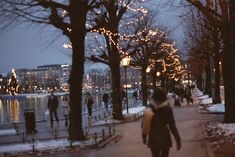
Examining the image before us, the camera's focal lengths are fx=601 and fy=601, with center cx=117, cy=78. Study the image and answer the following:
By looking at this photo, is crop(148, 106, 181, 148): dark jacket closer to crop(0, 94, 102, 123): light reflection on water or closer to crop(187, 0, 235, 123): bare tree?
crop(187, 0, 235, 123): bare tree

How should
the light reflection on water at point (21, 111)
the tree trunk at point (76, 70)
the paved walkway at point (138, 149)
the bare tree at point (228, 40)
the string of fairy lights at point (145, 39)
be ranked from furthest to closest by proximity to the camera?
the light reflection on water at point (21, 111) < the string of fairy lights at point (145, 39) < the bare tree at point (228, 40) < the tree trunk at point (76, 70) < the paved walkway at point (138, 149)

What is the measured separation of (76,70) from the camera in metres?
22.5

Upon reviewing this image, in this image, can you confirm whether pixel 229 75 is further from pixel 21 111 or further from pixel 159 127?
pixel 21 111

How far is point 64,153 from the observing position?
18.8m

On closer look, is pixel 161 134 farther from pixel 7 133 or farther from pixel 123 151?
pixel 7 133

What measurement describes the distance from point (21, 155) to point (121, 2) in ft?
58.9

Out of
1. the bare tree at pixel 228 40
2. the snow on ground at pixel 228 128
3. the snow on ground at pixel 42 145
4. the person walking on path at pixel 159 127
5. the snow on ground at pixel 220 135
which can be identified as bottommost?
the snow on ground at pixel 42 145

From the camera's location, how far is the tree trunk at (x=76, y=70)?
21906mm

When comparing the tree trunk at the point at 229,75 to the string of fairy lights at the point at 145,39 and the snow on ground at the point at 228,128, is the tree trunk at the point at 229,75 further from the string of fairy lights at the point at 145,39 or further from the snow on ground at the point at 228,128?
the string of fairy lights at the point at 145,39

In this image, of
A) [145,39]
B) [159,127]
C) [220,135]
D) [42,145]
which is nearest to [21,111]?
[145,39]

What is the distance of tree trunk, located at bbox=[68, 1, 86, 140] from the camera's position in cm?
2191

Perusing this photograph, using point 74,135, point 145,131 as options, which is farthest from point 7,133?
point 145,131

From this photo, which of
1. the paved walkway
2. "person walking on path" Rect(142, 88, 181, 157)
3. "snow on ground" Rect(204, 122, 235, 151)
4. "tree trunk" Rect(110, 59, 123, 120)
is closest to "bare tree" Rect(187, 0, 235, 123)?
"snow on ground" Rect(204, 122, 235, 151)

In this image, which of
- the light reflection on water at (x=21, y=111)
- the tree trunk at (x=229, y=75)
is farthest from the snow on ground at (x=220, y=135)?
the light reflection on water at (x=21, y=111)
